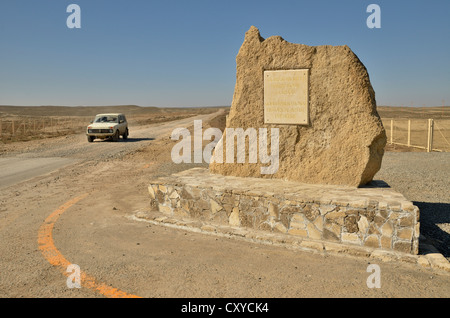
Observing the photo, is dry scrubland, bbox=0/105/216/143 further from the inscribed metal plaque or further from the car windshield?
the inscribed metal plaque

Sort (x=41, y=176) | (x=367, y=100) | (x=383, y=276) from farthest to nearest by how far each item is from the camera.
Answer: (x=41, y=176)
(x=367, y=100)
(x=383, y=276)

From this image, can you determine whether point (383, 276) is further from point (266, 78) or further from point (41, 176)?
point (41, 176)

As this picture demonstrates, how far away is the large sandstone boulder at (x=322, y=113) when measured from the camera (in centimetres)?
599

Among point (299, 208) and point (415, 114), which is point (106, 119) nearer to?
point (299, 208)

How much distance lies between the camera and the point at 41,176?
1059cm

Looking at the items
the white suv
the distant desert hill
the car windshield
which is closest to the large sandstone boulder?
the white suv

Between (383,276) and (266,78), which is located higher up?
(266,78)

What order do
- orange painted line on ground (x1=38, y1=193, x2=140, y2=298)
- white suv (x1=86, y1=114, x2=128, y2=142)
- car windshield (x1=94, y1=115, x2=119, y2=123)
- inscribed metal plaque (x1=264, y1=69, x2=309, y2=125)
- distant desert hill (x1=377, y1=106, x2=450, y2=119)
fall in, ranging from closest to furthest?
orange painted line on ground (x1=38, y1=193, x2=140, y2=298), inscribed metal plaque (x1=264, y1=69, x2=309, y2=125), white suv (x1=86, y1=114, x2=128, y2=142), car windshield (x1=94, y1=115, x2=119, y2=123), distant desert hill (x1=377, y1=106, x2=450, y2=119)

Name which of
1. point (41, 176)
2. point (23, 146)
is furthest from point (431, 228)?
point (23, 146)

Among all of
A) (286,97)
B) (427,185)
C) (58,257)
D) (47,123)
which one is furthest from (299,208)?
(47,123)

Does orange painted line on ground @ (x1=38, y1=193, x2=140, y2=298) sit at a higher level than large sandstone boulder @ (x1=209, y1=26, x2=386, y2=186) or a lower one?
lower

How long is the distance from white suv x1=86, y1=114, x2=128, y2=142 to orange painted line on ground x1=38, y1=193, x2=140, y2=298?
13269 millimetres

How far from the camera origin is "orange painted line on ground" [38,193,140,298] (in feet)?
12.5

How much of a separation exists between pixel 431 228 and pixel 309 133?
2676mm
